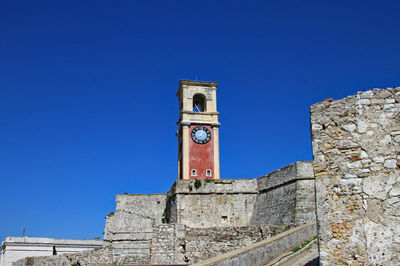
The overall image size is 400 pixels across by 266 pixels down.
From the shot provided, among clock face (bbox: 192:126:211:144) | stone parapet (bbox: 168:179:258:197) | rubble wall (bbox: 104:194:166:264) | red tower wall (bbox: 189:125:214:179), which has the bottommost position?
rubble wall (bbox: 104:194:166:264)

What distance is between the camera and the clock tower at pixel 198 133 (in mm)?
38781

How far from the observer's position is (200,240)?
1454 centimetres

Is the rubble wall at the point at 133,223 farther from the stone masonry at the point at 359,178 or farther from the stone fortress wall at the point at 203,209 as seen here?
the stone masonry at the point at 359,178

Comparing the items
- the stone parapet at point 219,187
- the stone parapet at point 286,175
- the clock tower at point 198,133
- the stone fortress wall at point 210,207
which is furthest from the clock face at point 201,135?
the stone parapet at point 286,175

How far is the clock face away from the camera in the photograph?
39344 mm

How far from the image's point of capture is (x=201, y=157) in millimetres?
39125

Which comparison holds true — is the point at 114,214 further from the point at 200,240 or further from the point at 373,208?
the point at 373,208

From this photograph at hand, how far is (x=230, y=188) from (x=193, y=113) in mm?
12254

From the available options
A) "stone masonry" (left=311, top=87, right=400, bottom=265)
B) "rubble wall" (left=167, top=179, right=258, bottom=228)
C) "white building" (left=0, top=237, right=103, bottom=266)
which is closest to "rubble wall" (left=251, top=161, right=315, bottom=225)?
"rubble wall" (left=167, top=179, right=258, bottom=228)

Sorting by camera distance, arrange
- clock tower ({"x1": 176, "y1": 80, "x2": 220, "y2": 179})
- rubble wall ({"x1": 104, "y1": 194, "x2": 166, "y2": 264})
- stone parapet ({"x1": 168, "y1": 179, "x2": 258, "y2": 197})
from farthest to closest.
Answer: clock tower ({"x1": 176, "y1": 80, "x2": 220, "y2": 179}), stone parapet ({"x1": 168, "y1": 179, "x2": 258, "y2": 197}), rubble wall ({"x1": 104, "y1": 194, "x2": 166, "y2": 264})

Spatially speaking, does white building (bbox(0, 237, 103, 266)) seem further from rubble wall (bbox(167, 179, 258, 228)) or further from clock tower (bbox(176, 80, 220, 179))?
clock tower (bbox(176, 80, 220, 179))

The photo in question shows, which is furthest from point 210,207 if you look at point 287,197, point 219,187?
point 287,197

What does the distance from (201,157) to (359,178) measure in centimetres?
3261

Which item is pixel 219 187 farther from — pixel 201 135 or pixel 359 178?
pixel 359 178
